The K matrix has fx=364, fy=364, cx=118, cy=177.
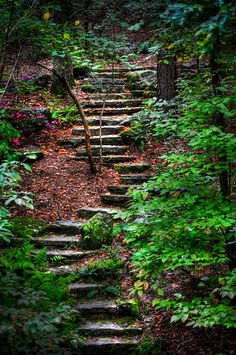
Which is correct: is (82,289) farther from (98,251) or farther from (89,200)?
(89,200)

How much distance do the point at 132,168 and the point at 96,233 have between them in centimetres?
223

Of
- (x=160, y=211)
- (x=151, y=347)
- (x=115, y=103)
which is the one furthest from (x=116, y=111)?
(x=151, y=347)

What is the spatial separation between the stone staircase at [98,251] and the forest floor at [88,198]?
221 mm

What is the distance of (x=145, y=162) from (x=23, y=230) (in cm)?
318

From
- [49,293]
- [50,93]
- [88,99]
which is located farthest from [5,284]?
[50,93]

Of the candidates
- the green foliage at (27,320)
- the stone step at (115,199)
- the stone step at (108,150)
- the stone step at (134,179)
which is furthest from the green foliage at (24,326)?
the stone step at (108,150)

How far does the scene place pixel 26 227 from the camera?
6094 mm

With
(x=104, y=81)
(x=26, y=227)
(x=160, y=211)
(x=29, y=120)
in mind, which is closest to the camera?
(x=160, y=211)

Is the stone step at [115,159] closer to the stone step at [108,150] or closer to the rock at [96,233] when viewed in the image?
the stone step at [108,150]

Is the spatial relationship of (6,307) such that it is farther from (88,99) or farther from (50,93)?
(50,93)

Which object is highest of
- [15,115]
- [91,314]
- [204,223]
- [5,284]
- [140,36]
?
[140,36]

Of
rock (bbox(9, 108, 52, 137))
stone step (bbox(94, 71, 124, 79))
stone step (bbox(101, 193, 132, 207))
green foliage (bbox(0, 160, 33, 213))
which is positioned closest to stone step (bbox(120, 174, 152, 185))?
stone step (bbox(101, 193, 132, 207))

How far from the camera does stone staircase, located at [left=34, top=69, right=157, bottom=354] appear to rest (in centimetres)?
462

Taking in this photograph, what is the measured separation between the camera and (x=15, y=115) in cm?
865
